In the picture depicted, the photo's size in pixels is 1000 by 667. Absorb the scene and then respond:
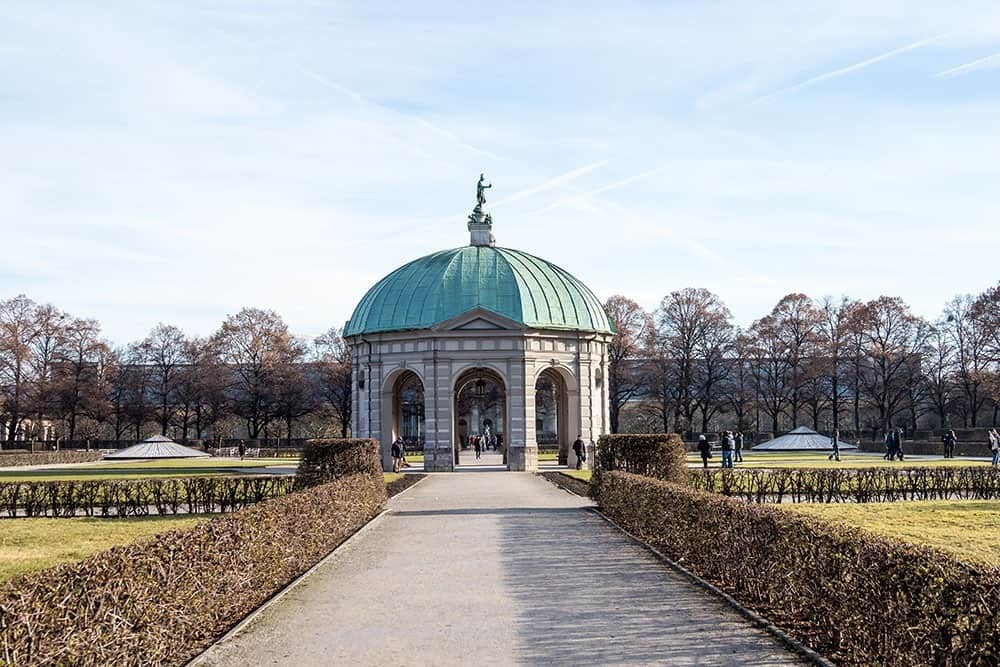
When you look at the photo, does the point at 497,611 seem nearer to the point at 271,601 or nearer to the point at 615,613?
the point at 615,613

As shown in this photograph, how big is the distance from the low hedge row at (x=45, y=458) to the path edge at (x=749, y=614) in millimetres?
53763

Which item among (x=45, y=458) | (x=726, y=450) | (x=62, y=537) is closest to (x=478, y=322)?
(x=726, y=450)

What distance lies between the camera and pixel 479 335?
156 feet

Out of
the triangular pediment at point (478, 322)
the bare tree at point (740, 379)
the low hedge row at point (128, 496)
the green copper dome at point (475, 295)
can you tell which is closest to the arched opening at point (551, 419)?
the green copper dome at point (475, 295)

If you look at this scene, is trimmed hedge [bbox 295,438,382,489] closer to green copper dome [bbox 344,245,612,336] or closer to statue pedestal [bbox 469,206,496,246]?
green copper dome [bbox 344,245,612,336]

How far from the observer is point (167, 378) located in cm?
9312

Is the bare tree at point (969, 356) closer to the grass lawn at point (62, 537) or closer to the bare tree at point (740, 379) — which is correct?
the bare tree at point (740, 379)

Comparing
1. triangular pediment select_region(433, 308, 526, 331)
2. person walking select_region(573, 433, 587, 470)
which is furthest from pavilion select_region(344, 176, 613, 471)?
person walking select_region(573, 433, 587, 470)

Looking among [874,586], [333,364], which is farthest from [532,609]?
[333,364]

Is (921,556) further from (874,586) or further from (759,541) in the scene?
(759,541)

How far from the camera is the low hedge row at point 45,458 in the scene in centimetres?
6266

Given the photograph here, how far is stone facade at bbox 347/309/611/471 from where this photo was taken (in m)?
47.4

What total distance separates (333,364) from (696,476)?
6286 cm

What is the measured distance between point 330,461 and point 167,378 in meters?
70.3
